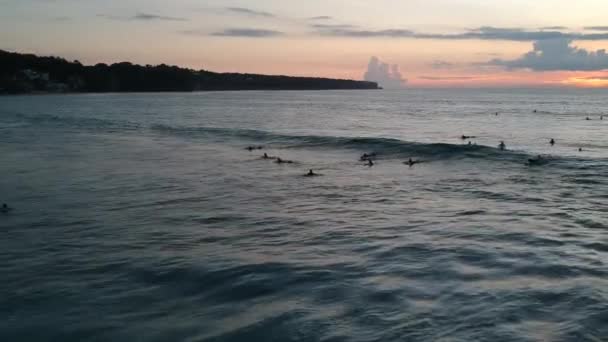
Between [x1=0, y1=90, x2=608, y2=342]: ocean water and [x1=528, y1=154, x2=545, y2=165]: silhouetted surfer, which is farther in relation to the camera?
[x1=528, y1=154, x2=545, y2=165]: silhouetted surfer

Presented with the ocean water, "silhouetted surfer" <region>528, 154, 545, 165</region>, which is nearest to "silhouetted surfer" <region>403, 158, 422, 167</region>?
the ocean water

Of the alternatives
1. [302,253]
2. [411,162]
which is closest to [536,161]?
[411,162]

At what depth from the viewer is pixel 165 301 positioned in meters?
10.7

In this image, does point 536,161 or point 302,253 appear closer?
point 302,253

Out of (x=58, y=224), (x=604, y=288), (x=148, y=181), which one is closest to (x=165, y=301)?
(x=58, y=224)

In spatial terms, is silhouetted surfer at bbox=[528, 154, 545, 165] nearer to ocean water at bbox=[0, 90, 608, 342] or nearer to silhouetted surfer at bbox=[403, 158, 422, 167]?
ocean water at bbox=[0, 90, 608, 342]

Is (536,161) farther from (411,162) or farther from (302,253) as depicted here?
(302,253)

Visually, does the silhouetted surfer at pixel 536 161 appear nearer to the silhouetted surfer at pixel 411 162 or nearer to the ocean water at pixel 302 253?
the ocean water at pixel 302 253

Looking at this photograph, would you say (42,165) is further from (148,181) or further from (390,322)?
(390,322)

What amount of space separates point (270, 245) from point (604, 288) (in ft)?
25.5

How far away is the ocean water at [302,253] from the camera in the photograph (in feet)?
32.0

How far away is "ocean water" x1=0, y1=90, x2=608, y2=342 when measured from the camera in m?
9.77

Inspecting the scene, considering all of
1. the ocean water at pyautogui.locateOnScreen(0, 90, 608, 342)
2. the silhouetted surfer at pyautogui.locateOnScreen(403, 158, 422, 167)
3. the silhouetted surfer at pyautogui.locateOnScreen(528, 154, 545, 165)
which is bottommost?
the ocean water at pyautogui.locateOnScreen(0, 90, 608, 342)

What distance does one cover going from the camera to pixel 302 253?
45.6ft
